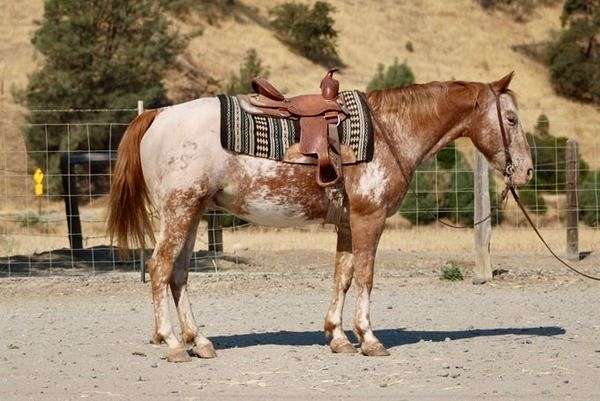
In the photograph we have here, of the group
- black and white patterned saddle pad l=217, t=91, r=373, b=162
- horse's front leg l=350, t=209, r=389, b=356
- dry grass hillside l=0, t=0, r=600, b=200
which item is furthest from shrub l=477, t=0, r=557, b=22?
horse's front leg l=350, t=209, r=389, b=356

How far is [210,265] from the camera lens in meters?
15.8

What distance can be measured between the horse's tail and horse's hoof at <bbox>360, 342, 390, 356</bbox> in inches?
78.7

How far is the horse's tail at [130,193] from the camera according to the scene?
9.16 m

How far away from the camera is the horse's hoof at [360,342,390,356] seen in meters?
8.92

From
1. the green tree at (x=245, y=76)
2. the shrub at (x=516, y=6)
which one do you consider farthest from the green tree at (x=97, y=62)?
the shrub at (x=516, y=6)

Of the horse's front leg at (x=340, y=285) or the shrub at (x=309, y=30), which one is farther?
the shrub at (x=309, y=30)

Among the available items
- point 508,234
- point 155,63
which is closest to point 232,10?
point 155,63

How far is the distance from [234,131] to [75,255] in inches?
322

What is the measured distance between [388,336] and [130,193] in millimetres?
2653

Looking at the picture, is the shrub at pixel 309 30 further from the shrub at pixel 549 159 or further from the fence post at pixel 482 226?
the fence post at pixel 482 226

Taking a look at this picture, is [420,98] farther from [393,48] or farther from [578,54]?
[578,54]

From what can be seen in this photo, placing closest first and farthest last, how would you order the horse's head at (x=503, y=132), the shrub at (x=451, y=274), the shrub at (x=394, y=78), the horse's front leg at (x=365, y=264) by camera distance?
the horse's front leg at (x=365, y=264), the horse's head at (x=503, y=132), the shrub at (x=451, y=274), the shrub at (x=394, y=78)

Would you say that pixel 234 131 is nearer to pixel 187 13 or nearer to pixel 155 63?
pixel 155 63

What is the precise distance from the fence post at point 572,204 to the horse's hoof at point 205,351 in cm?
835
